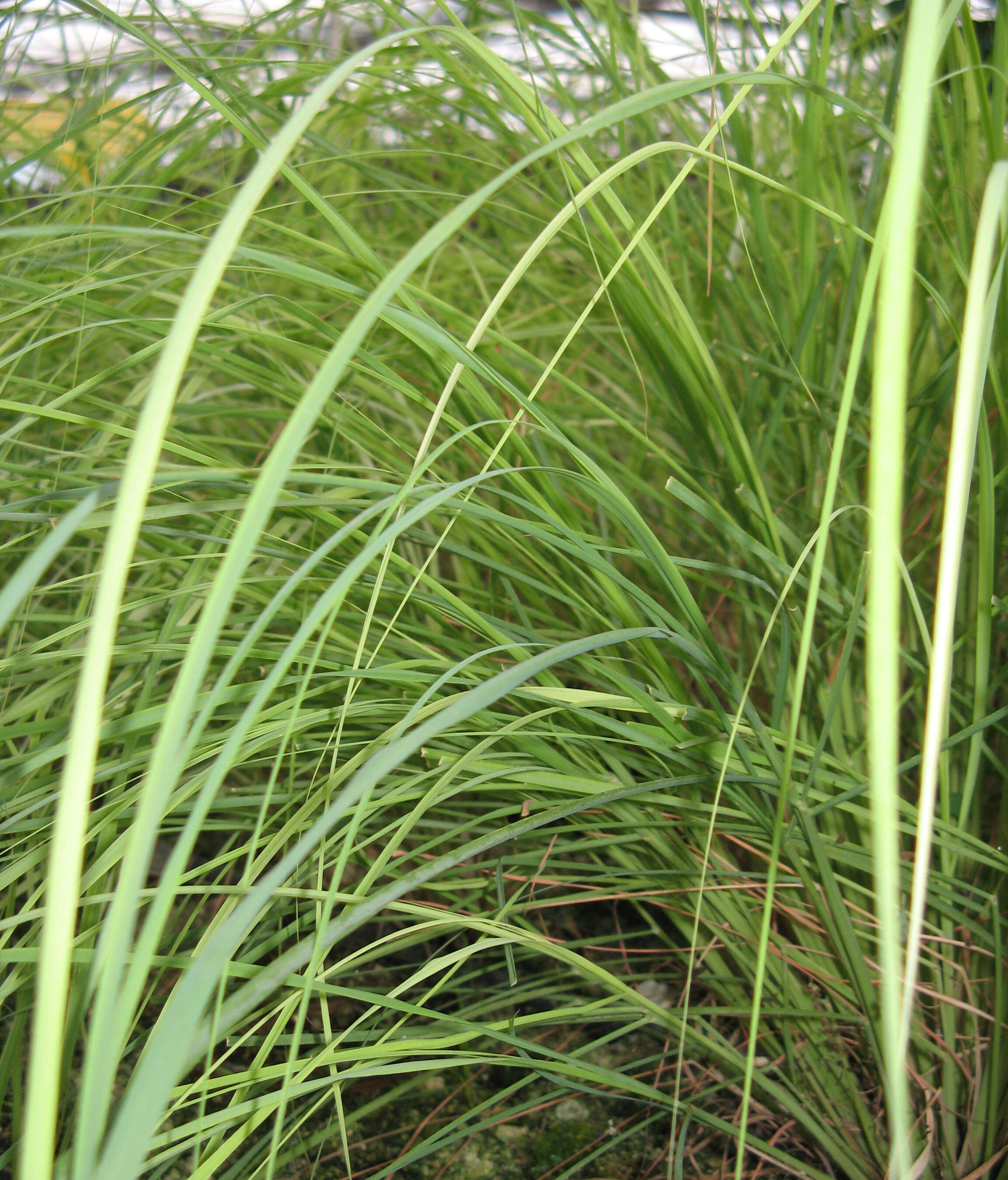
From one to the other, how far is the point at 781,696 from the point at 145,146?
1.63 feet

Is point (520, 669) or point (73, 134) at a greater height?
point (73, 134)

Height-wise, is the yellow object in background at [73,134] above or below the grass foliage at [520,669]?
above

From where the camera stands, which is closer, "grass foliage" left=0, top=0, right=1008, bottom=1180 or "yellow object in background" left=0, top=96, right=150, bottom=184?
"grass foliage" left=0, top=0, right=1008, bottom=1180

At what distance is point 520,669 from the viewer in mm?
264

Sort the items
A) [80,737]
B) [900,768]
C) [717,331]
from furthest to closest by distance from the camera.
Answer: [717,331] → [900,768] → [80,737]

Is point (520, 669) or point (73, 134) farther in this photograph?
point (73, 134)

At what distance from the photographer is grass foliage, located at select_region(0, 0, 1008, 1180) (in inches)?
7.3

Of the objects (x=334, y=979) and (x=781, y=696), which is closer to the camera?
(x=781, y=696)

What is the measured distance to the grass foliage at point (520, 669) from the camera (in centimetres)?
19

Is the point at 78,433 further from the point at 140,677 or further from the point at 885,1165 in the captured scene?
the point at 885,1165

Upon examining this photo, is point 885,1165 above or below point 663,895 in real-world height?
below

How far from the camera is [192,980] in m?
0.19

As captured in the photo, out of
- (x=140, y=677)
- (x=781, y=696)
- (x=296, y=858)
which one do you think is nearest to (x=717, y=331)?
(x=781, y=696)

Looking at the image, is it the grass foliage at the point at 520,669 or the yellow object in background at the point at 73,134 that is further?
the yellow object in background at the point at 73,134
